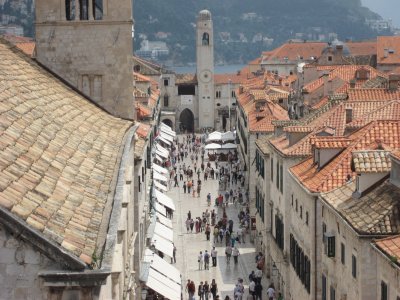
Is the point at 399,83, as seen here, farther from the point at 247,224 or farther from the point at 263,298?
the point at 263,298

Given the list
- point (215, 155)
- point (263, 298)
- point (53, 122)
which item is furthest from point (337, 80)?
point (53, 122)

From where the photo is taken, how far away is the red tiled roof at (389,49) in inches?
4651

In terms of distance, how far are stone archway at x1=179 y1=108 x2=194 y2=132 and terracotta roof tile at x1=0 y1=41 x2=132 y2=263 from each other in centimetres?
11122

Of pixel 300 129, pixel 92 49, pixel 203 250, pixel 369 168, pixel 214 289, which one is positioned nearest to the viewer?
pixel 92 49

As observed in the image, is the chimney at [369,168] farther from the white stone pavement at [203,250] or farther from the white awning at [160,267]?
the white stone pavement at [203,250]

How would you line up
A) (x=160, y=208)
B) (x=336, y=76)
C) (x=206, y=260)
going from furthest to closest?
1. (x=336, y=76)
2. (x=160, y=208)
3. (x=206, y=260)

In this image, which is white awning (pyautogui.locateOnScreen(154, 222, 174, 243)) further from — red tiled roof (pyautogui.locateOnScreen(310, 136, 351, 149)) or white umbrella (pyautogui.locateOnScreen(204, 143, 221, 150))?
white umbrella (pyautogui.locateOnScreen(204, 143, 221, 150))

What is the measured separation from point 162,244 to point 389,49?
3500 inches

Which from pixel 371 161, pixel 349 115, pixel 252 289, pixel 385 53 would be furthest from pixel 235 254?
pixel 385 53

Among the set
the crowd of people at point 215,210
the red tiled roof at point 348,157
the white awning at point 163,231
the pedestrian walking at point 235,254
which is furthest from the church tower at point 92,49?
the pedestrian walking at point 235,254

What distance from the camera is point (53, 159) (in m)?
12.4

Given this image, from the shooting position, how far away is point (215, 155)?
89.2 metres

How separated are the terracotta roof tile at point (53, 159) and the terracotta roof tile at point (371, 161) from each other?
22.1 feet

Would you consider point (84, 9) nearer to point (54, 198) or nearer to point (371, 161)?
point (371, 161)
